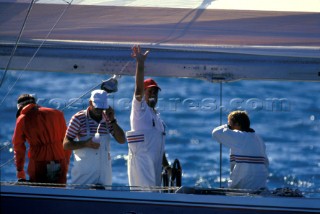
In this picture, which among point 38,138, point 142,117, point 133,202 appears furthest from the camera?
point 38,138

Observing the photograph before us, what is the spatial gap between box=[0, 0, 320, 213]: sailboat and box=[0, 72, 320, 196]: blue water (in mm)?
5494

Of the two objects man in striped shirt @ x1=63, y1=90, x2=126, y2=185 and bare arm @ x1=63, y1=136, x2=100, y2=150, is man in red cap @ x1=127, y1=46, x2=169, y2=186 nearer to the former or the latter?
man in striped shirt @ x1=63, y1=90, x2=126, y2=185

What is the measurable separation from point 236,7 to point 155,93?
3.07 ft

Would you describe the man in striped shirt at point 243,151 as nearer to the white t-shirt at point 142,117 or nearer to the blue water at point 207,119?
the white t-shirt at point 142,117

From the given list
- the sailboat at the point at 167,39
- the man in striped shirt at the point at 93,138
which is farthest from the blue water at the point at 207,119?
the man in striped shirt at the point at 93,138

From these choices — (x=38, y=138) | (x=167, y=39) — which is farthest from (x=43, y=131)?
(x=167, y=39)

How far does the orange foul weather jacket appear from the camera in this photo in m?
10.2

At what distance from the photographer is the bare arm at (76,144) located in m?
9.84

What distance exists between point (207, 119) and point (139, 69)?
1133 centimetres

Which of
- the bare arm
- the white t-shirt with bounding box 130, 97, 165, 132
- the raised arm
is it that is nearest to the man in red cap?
the white t-shirt with bounding box 130, 97, 165, 132

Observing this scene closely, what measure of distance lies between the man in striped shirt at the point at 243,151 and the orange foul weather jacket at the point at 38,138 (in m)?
1.20

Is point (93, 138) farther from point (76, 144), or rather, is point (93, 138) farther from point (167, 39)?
point (167, 39)

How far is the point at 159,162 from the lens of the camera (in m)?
10.2

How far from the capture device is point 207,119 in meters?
21.0
